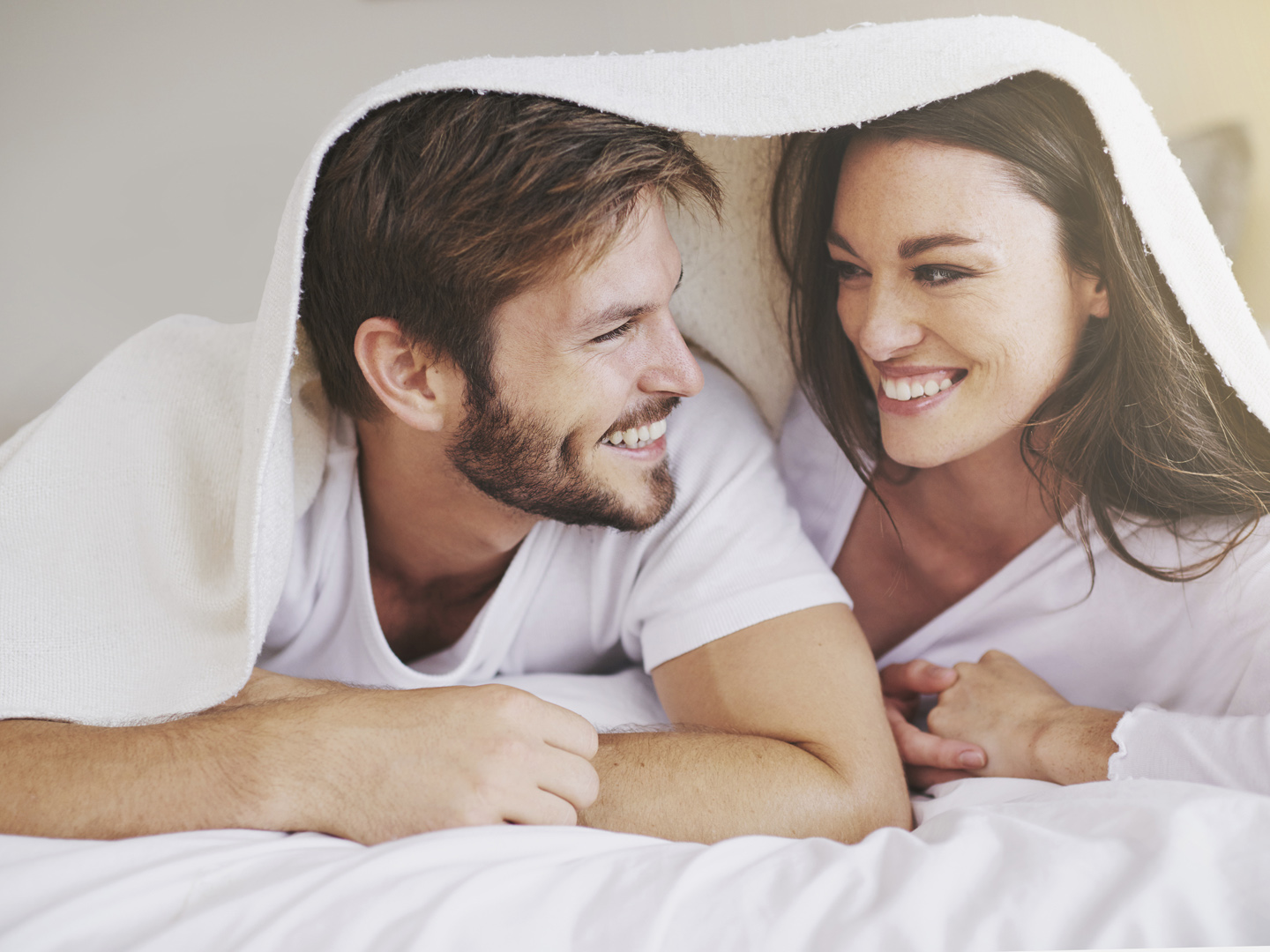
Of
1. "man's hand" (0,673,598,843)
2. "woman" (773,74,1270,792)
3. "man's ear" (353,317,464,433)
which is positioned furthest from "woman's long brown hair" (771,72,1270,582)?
"man's hand" (0,673,598,843)

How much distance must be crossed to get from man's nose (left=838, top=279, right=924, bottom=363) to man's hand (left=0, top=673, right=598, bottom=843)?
494mm

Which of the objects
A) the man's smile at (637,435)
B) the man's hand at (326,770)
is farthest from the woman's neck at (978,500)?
the man's hand at (326,770)

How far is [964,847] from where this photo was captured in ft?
2.33

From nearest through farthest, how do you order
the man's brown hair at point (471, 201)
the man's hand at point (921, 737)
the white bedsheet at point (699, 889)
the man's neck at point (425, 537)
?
the white bedsheet at point (699, 889)
the man's brown hair at point (471, 201)
the man's hand at point (921, 737)
the man's neck at point (425, 537)

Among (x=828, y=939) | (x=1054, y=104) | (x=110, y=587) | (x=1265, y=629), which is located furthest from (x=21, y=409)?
(x=1265, y=629)

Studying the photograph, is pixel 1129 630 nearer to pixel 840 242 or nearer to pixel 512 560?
pixel 840 242

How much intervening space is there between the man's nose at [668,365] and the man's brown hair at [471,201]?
115 millimetres

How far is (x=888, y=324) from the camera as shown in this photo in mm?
955

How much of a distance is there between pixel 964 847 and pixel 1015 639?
459mm

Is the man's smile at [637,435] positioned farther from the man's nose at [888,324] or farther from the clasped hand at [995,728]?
the clasped hand at [995,728]

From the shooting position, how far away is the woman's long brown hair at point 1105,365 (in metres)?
0.88

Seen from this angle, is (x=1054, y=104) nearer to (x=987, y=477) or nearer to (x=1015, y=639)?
(x=987, y=477)

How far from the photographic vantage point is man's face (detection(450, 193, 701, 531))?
943mm

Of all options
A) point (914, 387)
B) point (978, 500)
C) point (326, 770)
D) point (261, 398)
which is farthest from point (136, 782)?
point (978, 500)
